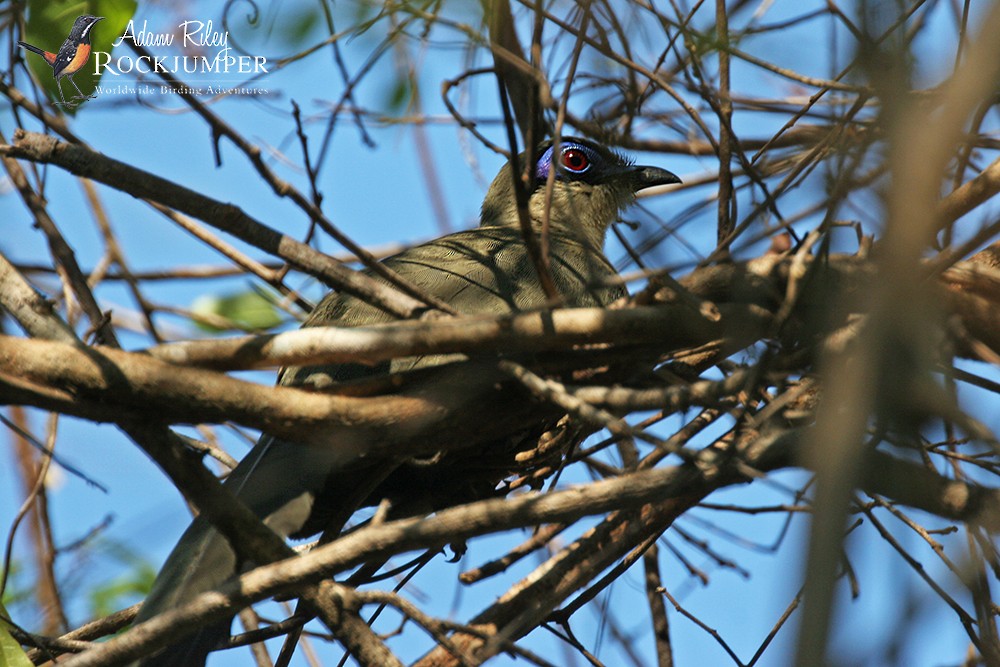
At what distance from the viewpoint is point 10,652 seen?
3375 millimetres

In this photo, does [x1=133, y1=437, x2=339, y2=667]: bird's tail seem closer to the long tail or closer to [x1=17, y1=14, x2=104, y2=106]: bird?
[x1=17, y1=14, x2=104, y2=106]: bird

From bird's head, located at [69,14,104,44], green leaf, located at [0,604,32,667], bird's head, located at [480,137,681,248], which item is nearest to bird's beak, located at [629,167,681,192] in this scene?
bird's head, located at [480,137,681,248]

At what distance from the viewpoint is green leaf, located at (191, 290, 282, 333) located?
5465mm

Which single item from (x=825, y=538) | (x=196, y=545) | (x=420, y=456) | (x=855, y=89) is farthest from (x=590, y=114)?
(x=825, y=538)

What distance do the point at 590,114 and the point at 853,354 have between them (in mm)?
3688

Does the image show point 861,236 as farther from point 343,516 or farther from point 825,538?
point 825,538

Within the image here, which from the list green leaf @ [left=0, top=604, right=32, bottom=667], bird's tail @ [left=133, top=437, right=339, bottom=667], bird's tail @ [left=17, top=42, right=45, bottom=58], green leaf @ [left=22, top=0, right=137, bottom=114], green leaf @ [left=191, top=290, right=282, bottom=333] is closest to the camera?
bird's tail @ [left=133, top=437, right=339, bottom=667]

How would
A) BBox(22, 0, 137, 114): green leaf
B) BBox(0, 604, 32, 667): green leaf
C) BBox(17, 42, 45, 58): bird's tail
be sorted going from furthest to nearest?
1. BBox(17, 42, 45, 58): bird's tail
2. BBox(22, 0, 137, 114): green leaf
3. BBox(0, 604, 32, 667): green leaf

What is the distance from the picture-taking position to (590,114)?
5.25 meters

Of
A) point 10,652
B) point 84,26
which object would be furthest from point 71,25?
point 10,652

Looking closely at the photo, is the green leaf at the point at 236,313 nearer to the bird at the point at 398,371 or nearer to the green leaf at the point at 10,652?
the bird at the point at 398,371

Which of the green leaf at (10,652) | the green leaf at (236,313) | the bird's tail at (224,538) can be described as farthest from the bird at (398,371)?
the green leaf at (236,313)

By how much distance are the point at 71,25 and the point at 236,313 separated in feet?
6.89

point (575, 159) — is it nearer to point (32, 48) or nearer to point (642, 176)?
point (642, 176)
